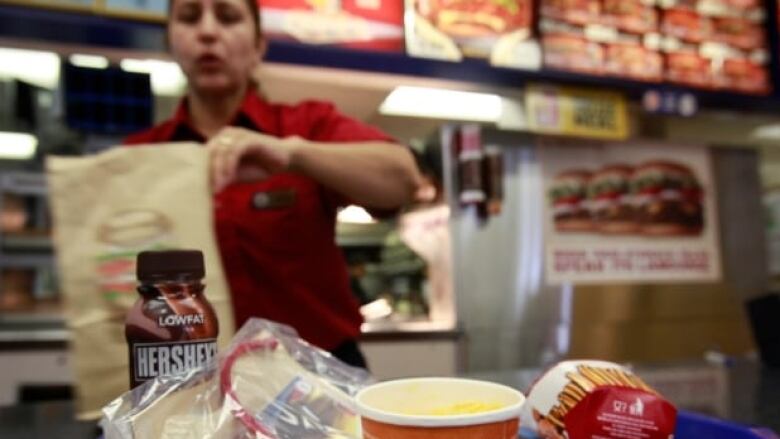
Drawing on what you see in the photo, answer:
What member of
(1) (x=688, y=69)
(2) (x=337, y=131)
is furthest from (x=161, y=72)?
(1) (x=688, y=69)

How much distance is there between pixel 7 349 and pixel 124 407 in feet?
5.63

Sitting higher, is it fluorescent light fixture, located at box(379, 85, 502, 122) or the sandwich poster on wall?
fluorescent light fixture, located at box(379, 85, 502, 122)

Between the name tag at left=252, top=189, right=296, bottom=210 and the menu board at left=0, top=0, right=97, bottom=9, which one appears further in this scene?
the menu board at left=0, top=0, right=97, bottom=9

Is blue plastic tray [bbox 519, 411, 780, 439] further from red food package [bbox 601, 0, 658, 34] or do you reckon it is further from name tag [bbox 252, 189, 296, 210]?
red food package [bbox 601, 0, 658, 34]

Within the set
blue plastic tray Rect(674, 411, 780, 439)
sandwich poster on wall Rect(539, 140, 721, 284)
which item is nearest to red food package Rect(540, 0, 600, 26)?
sandwich poster on wall Rect(539, 140, 721, 284)

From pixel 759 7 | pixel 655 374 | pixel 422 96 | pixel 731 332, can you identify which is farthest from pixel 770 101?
pixel 655 374

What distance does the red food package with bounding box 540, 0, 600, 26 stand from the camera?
2251 mm

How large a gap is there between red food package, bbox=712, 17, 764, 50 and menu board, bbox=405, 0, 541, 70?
0.86 meters

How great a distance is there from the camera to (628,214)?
8.34 feet

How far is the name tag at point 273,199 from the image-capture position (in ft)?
3.34

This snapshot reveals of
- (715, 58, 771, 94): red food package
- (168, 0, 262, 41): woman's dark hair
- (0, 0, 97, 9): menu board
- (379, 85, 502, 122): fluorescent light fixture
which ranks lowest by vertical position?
(168, 0, 262, 41): woman's dark hair

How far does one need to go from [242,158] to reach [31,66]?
1940mm

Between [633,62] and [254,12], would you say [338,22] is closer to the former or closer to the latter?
[254,12]

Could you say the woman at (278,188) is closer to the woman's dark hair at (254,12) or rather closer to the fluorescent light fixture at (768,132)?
the woman's dark hair at (254,12)
